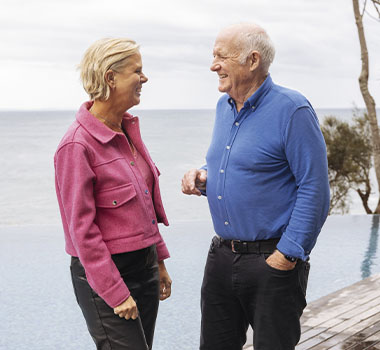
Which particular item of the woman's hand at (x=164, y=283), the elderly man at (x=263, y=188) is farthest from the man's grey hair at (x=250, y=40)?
the woman's hand at (x=164, y=283)

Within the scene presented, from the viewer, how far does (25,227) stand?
9.48 m

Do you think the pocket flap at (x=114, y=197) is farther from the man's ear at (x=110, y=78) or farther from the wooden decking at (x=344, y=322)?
the wooden decking at (x=344, y=322)

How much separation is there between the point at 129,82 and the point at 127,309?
647 millimetres

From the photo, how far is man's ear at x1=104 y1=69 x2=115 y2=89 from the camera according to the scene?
178 centimetres

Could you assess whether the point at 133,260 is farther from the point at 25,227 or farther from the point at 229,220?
the point at 25,227

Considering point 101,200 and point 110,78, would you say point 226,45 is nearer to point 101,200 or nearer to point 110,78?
point 110,78

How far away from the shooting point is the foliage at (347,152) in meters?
13.5

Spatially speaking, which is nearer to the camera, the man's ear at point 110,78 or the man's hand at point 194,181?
the man's ear at point 110,78

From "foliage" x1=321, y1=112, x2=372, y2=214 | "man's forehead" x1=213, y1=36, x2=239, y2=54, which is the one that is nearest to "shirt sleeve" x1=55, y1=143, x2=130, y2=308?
"man's forehead" x1=213, y1=36, x2=239, y2=54

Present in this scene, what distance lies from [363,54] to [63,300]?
6458 mm

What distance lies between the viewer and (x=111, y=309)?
1.81 meters

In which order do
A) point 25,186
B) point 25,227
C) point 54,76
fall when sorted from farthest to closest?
point 54,76, point 25,186, point 25,227

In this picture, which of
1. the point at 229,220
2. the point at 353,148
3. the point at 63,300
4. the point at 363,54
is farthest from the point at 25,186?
the point at 229,220

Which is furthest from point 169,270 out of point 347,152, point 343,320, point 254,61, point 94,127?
point 347,152
